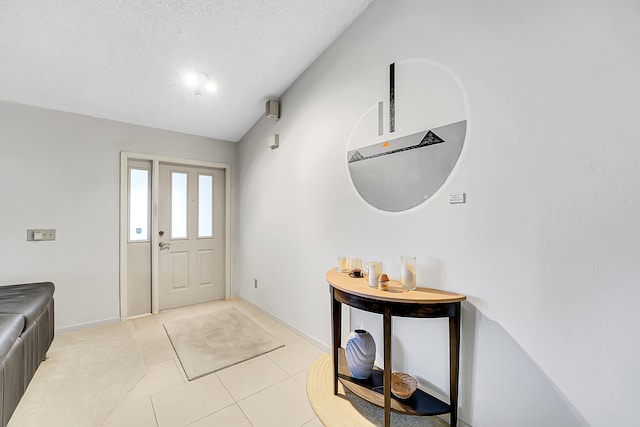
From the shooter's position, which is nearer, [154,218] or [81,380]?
[81,380]

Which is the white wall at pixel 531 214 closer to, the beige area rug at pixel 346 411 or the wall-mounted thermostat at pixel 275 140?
the beige area rug at pixel 346 411

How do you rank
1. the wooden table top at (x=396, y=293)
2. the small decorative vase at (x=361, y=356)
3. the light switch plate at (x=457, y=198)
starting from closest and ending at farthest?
the wooden table top at (x=396, y=293), the light switch plate at (x=457, y=198), the small decorative vase at (x=361, y=356)

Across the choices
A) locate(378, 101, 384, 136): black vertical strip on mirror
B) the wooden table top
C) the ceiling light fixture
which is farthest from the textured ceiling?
the wooden table top

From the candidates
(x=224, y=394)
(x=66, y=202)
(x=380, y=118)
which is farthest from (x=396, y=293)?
(x=66, y=202)

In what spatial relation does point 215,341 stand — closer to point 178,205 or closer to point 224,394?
point 224,394

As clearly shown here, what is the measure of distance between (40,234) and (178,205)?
1340 mm

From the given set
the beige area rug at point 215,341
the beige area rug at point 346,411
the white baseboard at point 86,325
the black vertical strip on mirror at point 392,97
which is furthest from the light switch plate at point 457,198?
the white baseboard at point 86,325

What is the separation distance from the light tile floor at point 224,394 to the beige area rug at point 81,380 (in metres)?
0.10

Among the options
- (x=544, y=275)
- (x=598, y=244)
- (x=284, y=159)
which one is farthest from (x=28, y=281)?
(x=598, y=244)

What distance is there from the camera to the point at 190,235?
3.67 metres

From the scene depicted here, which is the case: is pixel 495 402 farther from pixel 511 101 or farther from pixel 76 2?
pixel 76 2

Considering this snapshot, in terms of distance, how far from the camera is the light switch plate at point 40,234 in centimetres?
260

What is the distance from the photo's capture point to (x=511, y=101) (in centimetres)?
135

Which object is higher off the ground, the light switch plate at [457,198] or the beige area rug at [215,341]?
the light switch plate at [457,198]
